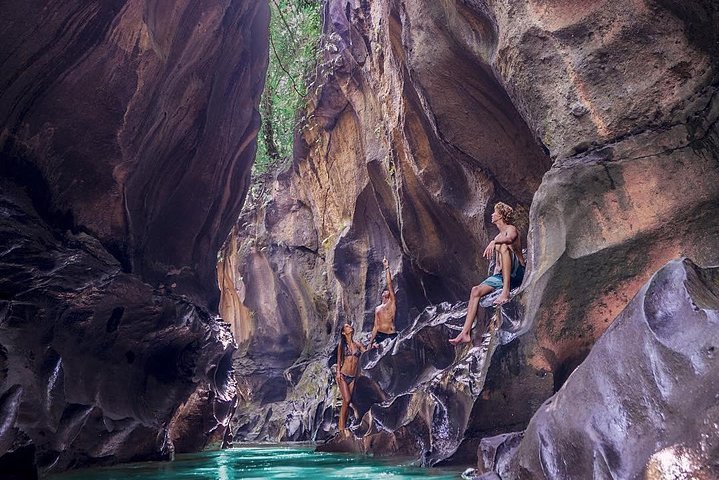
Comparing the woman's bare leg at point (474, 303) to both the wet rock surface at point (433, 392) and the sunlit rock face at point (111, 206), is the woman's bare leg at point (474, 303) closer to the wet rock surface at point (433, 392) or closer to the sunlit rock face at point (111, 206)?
the wet rock surface at point (433, 392)

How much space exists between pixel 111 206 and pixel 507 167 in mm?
5398

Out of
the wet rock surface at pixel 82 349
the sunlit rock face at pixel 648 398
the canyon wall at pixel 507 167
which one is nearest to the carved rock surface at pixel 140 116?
the wet rock surface at pixel 82 349

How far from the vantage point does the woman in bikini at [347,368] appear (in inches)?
429

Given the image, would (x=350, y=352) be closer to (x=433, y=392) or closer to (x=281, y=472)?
(x=281, y=472)

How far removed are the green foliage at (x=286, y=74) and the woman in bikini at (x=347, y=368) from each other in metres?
5.59

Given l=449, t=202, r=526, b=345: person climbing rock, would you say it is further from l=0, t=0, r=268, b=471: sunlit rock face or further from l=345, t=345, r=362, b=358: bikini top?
l=345, t=345, r=362, b=358: bikini top

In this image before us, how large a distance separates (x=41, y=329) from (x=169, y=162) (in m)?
3.35

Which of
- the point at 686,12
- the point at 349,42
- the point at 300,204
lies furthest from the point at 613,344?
the point at 300,204

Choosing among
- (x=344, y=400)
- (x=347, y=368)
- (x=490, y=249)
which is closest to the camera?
(x=490, y=249)

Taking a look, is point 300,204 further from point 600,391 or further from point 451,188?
point 600,391

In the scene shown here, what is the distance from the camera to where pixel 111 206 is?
7.00 metres

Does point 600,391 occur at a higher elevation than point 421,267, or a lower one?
lower

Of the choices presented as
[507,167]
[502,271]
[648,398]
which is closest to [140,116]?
[502,271]

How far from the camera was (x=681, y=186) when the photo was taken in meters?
4.09
